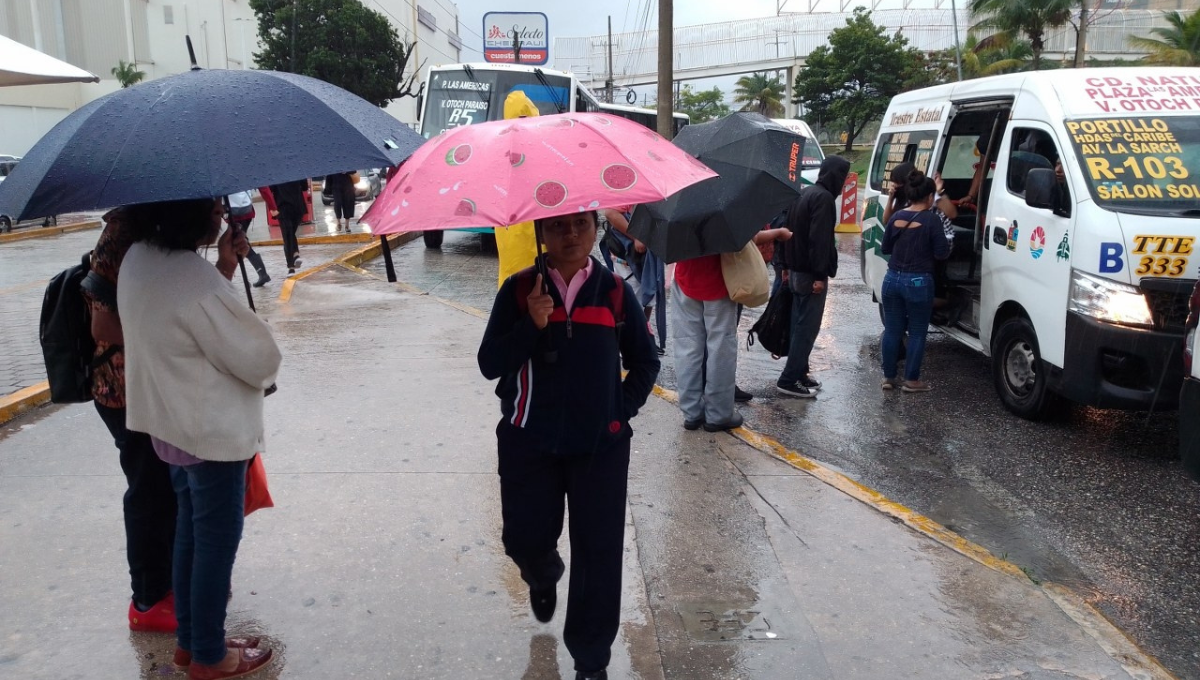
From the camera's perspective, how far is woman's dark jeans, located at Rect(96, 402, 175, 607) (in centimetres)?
305

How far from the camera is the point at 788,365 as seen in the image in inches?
264

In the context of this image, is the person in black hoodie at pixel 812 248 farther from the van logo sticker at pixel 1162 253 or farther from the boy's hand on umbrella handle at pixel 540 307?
the boy's hand on umbrella handle at pixel 540 307

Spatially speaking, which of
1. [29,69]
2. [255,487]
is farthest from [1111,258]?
[29,69]

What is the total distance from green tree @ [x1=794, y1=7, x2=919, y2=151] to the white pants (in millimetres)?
35026

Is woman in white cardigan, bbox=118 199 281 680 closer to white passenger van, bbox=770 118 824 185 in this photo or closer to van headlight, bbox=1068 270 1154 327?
van headlight, bbox=1068 270 1154 327

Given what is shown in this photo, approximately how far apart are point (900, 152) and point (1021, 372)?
10.9ft

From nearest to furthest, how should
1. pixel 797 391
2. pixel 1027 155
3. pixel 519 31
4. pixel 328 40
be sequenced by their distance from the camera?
pixel 1027 155
pixel 797 391
pixel 328 40
pixel 519 31

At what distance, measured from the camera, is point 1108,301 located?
5234 millimetres

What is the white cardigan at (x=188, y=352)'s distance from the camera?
259 cm

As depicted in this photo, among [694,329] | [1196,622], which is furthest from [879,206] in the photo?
[1196,622]

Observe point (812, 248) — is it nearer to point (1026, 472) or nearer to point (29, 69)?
point (1026, 472)

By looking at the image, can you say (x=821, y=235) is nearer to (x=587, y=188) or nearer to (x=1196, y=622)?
(x=1196, y=622)

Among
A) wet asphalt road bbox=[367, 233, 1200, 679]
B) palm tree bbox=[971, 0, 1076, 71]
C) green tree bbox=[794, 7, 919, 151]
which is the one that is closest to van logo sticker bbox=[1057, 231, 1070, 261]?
wet asphalt road bbox=[367, 233, 1200, 679]

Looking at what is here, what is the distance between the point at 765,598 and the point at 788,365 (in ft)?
10.9
